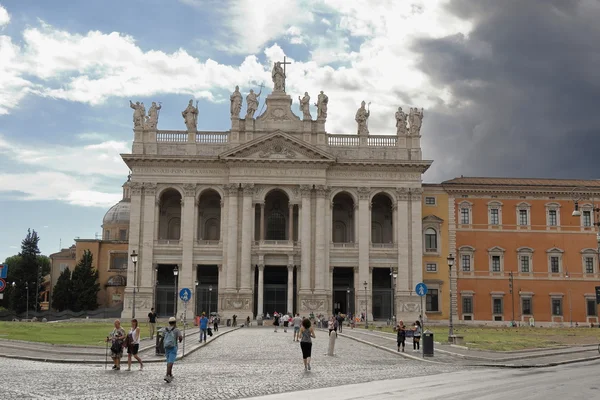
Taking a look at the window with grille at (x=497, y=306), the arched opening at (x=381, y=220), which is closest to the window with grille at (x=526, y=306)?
the window with grille at (x=497, y=306)

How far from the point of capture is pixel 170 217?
7531cm

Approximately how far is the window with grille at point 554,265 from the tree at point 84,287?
51.7 meters

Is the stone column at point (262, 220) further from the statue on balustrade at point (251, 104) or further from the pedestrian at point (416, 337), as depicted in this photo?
the pedestrian at point (416, 337)

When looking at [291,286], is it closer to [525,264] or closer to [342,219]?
[342,219]

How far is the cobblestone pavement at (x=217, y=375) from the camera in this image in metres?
18.4

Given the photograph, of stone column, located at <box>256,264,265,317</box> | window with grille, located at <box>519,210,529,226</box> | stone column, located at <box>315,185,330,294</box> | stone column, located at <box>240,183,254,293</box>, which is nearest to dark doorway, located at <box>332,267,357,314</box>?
stone column, located at <box>315,185,330,294</box>

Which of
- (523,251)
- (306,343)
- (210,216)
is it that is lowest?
(306,343)

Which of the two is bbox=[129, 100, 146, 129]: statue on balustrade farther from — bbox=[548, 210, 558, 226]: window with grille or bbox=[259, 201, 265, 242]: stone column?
bbox=[548, 210, 558, 226]: window with grille

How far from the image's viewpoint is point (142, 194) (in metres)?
70.8

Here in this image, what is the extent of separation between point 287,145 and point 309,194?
5167mm

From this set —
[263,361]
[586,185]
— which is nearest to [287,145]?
[586,185]

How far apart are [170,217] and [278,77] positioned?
18.1 metres

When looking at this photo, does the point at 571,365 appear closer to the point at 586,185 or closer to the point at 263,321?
the point at 263,321

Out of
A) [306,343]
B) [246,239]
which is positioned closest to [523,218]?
[246,239]
